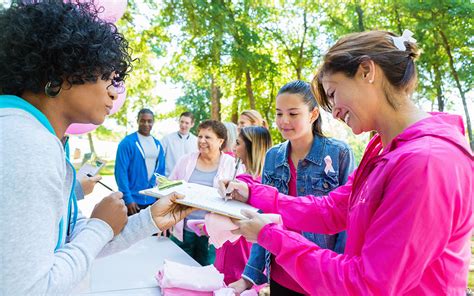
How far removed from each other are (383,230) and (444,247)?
0.16m

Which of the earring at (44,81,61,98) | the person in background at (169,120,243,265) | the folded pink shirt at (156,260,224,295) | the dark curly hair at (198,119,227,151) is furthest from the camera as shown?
the dark curly hair at (198,119,227,151)

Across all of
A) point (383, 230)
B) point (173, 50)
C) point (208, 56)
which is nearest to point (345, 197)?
point (383, 230)

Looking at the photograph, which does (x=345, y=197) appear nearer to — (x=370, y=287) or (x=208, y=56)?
(x=370, y=287)

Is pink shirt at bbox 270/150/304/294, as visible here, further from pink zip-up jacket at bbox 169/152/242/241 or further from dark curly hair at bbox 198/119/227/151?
dark curly hair at bbox 198/119/227/151

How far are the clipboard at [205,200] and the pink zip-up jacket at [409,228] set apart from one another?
388 mm

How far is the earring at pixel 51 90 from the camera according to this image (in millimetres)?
1100

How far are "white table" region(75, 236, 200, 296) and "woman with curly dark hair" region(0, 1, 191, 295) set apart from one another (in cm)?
84

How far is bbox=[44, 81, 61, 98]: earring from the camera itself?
110 cm

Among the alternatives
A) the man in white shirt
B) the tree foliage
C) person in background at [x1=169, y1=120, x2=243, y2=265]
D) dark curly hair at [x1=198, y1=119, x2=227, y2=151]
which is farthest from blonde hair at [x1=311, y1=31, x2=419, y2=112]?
the tree foliage

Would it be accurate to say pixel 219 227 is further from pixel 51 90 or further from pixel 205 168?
pixel 205 168

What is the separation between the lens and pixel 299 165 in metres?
2.29

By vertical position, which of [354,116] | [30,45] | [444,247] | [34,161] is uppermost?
[30,45]

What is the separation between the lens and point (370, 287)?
3.45 ft

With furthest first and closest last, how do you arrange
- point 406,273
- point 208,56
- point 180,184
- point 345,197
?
point 208,56 → point 180,184 → point 345,197 → point 406,273
